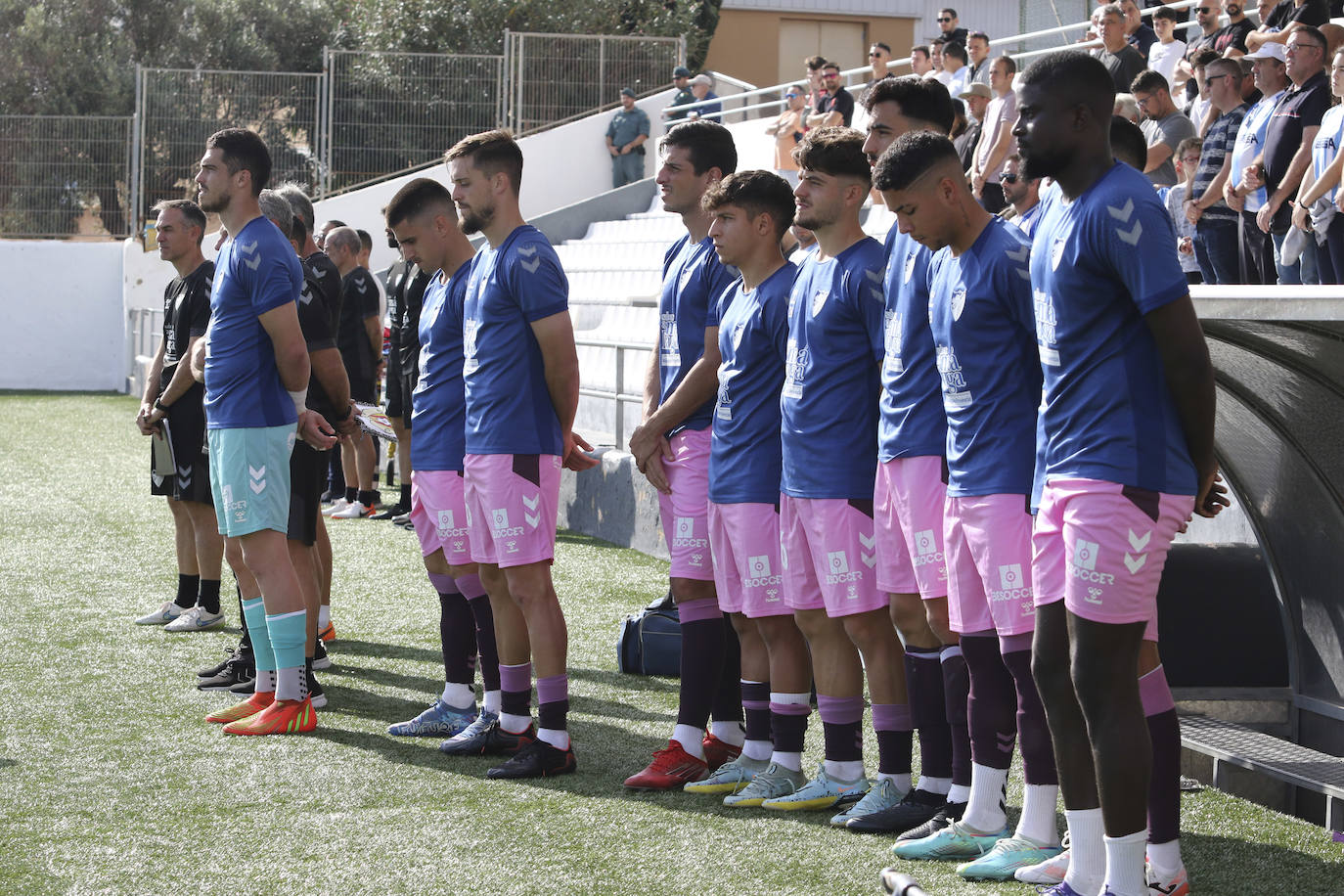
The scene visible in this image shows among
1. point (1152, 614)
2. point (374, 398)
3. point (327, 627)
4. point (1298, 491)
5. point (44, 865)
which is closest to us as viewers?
point (1152, 614)

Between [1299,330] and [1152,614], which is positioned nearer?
[1152,614]

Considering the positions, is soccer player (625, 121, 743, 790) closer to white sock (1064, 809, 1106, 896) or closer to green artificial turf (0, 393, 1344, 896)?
green artificial turf (0, 393, 1344, 896)

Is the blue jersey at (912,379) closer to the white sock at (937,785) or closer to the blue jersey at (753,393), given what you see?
the blue jersey at (753,393)

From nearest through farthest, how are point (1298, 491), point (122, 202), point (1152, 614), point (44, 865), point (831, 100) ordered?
1. point (1152, 614)
2. point (44, 865)
3. point (1298, 491)
4. point (831, 100)
5. point (122, 202)

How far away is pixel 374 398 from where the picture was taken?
38.7 ft

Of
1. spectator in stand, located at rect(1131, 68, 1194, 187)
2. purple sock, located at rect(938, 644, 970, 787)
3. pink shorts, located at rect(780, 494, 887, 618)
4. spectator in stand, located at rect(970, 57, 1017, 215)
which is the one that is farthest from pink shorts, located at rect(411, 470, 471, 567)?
spectator in stand, located at rect(970, 57, 1017, 215)

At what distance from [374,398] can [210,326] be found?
5794 mm

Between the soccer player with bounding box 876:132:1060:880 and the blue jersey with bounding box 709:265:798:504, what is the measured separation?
2.47ft

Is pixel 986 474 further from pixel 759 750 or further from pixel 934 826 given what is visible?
pixel 759 750

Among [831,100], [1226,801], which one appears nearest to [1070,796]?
[1226,801]

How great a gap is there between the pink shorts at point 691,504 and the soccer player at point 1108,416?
1770 millimetres

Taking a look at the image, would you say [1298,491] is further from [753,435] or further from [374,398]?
→ [374,398]

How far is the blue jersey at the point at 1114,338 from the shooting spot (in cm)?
348

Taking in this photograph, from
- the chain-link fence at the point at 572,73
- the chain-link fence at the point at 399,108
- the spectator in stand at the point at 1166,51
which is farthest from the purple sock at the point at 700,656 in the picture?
the chain-link fence at the point at 572,73
